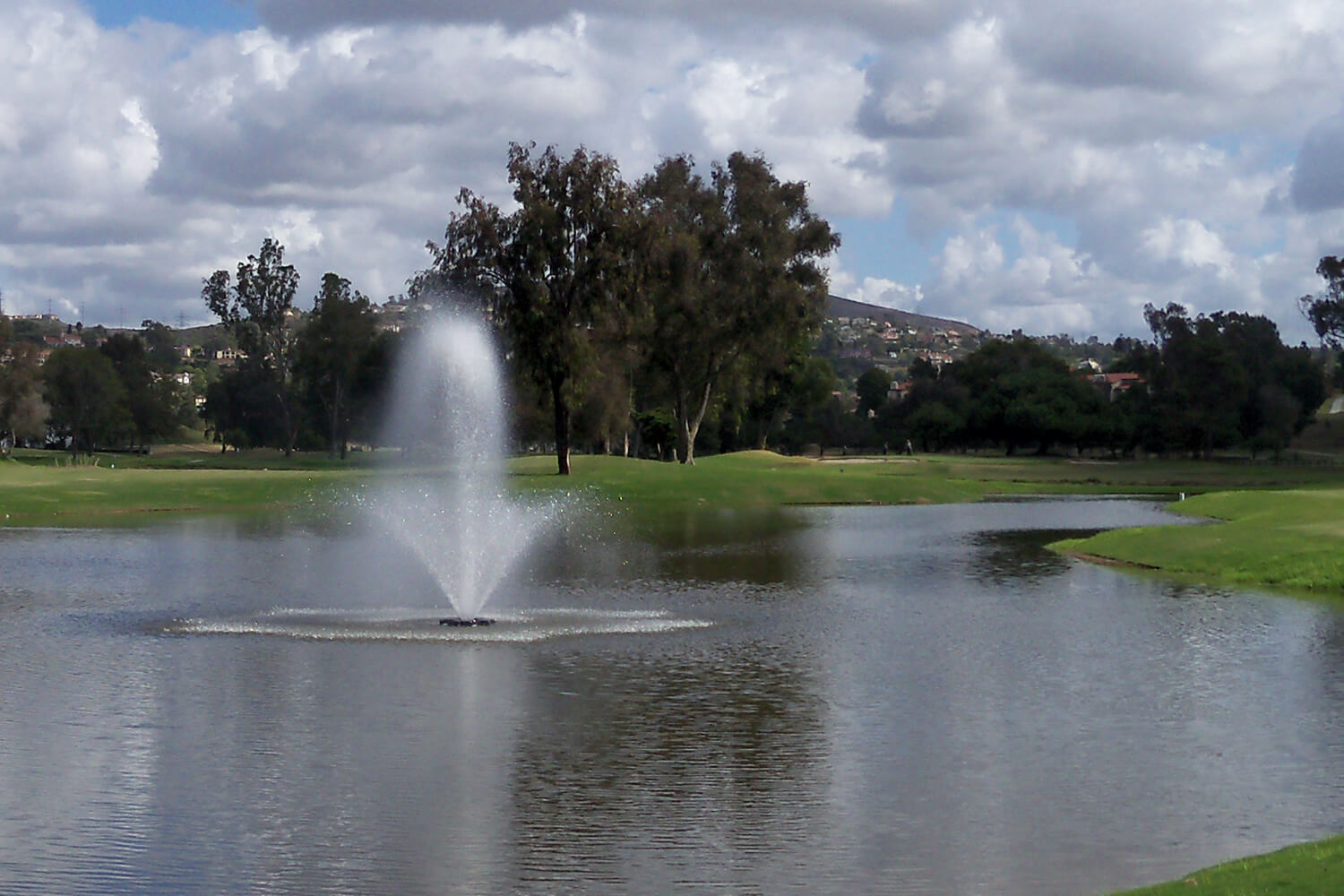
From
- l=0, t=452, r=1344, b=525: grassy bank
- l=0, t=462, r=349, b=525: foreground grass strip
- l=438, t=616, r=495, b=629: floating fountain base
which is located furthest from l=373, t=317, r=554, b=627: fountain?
l=0, t=462, r=349, b=525: foreground grass strip

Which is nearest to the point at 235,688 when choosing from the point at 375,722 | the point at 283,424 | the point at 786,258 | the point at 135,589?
the point at 375,722

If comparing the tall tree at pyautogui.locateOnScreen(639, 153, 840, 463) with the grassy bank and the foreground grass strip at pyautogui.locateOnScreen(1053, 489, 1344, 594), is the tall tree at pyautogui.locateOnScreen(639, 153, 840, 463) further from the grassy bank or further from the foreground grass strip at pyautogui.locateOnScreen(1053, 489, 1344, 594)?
the foreground grass strip at pyautogui.locateOnScreen(1053, 489, 1344, 594)

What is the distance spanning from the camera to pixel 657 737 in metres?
19.0

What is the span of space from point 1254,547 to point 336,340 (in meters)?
110

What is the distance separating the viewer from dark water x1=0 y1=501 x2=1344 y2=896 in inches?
553

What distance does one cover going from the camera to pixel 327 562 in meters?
41.8

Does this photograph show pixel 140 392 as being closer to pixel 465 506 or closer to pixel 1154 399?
pixel 1154 399

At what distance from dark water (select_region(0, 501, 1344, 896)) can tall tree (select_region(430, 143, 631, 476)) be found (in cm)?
4066

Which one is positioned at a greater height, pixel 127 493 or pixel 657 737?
pixel 127 493

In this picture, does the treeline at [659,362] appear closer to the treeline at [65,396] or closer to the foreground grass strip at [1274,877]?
the treeline at [65,396]

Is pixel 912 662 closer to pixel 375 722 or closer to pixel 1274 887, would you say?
pixel 375 722

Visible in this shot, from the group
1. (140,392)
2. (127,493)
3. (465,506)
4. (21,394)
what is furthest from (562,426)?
(140,392)

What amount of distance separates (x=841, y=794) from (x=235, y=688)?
992 cm

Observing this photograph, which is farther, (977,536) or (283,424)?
(283,424)
